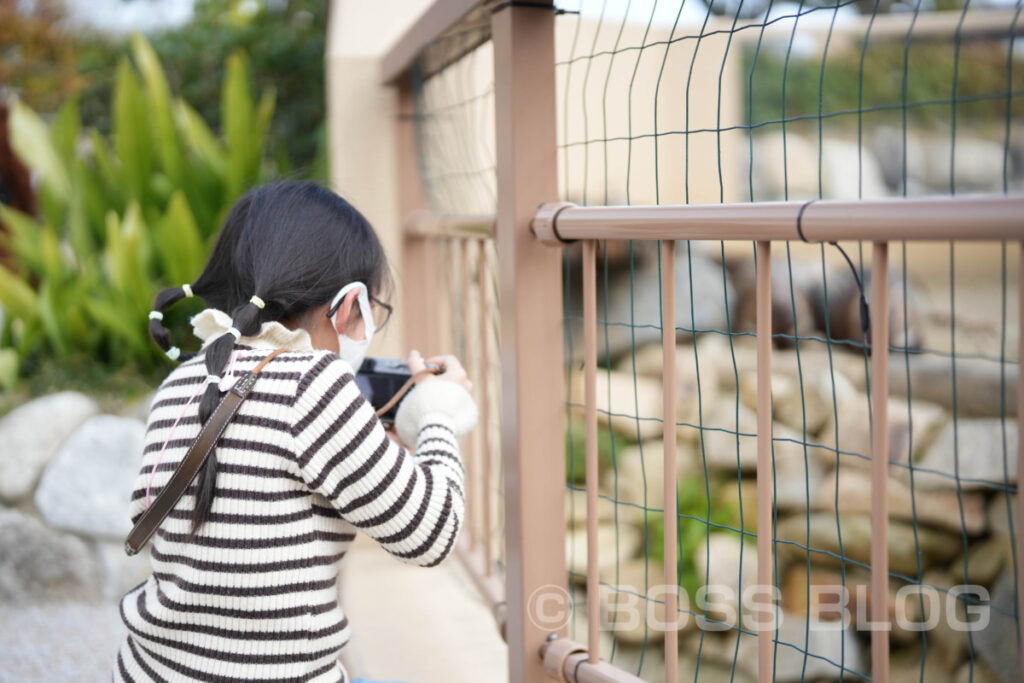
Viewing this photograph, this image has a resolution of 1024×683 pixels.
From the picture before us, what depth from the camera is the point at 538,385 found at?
5.68ft

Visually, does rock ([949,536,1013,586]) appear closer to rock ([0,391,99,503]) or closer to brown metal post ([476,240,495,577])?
brown metal post ([476,240,495,577])

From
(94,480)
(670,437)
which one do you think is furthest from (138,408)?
(670,437)

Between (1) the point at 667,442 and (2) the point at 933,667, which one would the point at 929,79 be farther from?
(1) the point at 667,442

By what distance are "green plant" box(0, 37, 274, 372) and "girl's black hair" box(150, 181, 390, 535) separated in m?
2.33

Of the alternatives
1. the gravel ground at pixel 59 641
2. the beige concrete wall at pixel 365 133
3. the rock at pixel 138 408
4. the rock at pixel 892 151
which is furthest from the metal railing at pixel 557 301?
the rock at pixel 892 151

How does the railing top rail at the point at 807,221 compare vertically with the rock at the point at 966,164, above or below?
below

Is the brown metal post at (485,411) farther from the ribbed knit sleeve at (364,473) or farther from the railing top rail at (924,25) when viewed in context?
the railing top rail at (924,25)

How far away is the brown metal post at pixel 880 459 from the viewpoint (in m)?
1.06

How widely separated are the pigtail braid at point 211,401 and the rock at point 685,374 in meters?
3.70

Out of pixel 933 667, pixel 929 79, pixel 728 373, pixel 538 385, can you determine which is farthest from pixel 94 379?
A: pixel 929 79

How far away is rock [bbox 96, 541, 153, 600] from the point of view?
3242mm

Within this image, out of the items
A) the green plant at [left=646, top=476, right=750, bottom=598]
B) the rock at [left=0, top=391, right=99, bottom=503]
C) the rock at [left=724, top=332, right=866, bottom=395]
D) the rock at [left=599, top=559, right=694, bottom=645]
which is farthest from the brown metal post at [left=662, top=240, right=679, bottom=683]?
the rock at [left=724, top=332, right=866, bottom=395]

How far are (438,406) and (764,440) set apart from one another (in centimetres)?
49

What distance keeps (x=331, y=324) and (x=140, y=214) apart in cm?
306
